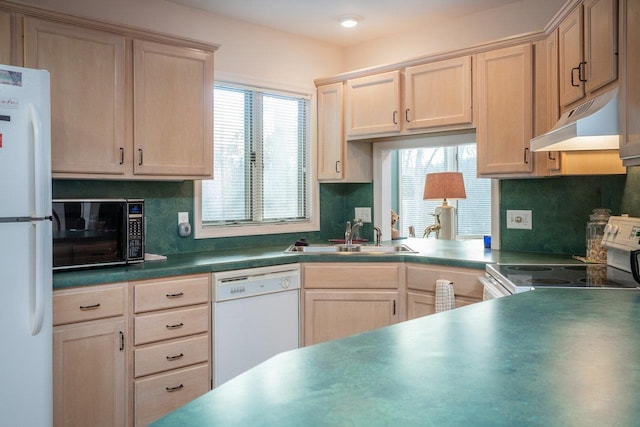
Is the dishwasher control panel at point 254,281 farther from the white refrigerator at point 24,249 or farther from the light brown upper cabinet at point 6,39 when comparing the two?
the light brown upper cabinet at point 6,39

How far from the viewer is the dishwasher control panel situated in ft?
9.56

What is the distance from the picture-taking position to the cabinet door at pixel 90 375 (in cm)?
236

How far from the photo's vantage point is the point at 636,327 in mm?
1313

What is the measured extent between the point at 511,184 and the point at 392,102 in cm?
97

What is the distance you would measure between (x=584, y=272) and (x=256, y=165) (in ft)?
7.42

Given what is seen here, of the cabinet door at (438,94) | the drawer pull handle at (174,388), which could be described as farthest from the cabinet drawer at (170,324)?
the cabinet door at (438,94)

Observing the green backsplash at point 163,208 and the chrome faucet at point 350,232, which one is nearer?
the green backsplash at point 163,208

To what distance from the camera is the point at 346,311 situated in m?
3.37

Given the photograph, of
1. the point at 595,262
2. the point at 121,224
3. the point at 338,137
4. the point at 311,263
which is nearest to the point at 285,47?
the point at 338,137

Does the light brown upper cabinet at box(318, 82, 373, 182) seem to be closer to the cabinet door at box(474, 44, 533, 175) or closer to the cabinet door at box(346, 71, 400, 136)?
the cabinet door at box(346, 71, 400, 136)

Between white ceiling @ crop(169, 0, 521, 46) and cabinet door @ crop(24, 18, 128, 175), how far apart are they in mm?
835

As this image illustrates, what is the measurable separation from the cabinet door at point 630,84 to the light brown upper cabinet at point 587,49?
0.31ft

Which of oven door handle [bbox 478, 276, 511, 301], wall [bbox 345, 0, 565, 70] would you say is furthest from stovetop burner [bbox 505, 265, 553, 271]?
wall [bbox 345, 0, 565, 70]

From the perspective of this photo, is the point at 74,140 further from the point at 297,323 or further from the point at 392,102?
the point at 392,102
